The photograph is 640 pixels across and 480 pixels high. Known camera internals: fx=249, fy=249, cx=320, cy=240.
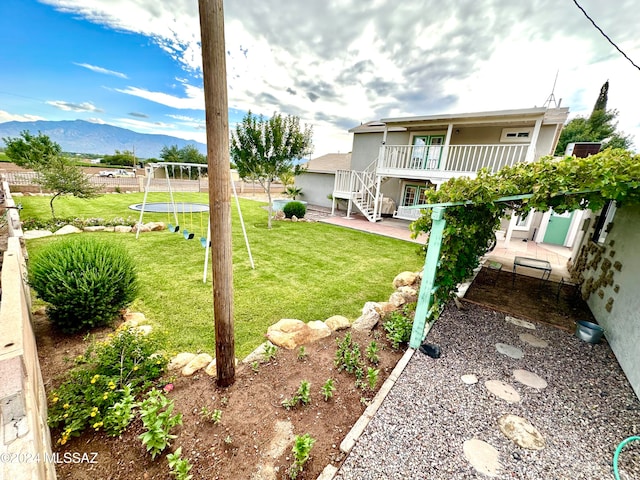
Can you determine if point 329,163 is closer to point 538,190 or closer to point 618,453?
point 538,190

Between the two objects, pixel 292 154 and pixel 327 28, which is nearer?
pixel 327 28

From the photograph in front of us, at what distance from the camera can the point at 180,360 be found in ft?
9.52

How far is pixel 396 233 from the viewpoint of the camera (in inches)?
427

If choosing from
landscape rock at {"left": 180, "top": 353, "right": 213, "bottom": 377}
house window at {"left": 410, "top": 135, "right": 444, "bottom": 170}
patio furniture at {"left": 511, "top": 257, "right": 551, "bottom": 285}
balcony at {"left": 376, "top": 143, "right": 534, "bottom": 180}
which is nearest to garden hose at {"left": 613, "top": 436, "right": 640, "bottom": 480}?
patio furniture at {"left": 511, "top": 257, "right": 551, "bottom": 285}

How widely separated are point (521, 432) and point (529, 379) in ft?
3.11

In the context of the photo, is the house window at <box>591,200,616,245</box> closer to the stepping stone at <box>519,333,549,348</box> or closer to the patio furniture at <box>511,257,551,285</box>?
the patio furniture at <box>511,257,551,285</box>

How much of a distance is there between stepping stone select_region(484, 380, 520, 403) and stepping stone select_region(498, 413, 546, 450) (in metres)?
0.24

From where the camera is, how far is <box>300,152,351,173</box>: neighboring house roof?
17841 mm

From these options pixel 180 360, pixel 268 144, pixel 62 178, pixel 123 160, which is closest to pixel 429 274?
pixel 180 360

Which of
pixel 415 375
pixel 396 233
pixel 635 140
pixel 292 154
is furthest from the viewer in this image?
pixel 635 140

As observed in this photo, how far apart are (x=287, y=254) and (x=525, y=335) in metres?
5.68

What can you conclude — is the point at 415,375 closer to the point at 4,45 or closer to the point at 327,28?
the point at 327,28

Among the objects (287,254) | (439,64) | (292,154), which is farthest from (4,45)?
(439,64)

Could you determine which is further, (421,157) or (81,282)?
(421,157)
